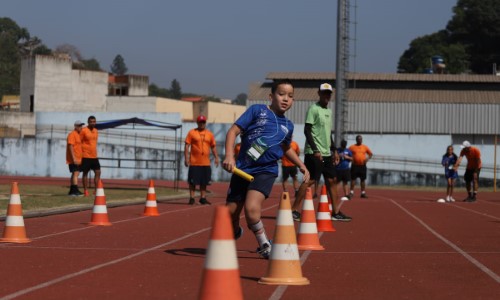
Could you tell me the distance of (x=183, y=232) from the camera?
47.3 feet

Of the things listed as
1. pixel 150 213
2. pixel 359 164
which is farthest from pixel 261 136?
pixel 359 164

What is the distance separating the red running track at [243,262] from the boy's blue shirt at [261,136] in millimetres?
987

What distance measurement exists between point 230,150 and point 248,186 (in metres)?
0.61

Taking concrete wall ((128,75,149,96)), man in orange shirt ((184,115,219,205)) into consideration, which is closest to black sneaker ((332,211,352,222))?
man in orange shirt ((184,115,219,205))

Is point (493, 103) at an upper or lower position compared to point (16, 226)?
upper

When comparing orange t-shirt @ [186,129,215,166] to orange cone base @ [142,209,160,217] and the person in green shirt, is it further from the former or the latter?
the person in green shirt

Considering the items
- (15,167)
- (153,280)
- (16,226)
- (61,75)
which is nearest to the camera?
(153,280)

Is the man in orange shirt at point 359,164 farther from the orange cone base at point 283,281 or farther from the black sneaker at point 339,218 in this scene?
the orange cone base at point 283,281

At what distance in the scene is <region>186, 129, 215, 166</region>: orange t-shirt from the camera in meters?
22.6

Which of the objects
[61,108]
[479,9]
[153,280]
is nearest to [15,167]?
[61,108]

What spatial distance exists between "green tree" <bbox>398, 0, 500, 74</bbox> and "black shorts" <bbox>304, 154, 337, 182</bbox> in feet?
332

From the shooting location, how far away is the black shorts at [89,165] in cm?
2458

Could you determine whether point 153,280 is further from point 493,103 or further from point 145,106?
point 145,106

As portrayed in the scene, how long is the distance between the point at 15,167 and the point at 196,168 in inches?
1317
